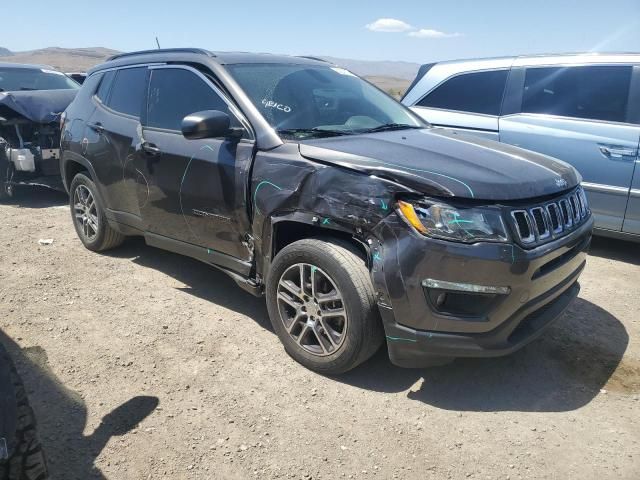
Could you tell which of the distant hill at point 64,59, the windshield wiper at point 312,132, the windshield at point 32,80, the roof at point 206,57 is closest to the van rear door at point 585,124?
the roof at point 206,57

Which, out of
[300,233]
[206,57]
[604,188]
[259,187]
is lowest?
[604,188]

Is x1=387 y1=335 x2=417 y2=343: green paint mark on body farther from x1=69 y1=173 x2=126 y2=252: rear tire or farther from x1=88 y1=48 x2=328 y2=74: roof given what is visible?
x1=69 y1=173 x2=126 y2=252: rear tire

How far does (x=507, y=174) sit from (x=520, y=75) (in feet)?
10.7

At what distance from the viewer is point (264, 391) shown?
2973 mm

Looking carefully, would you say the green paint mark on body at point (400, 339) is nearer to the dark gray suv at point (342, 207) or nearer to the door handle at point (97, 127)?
the dark gray suv at point (342, 207)

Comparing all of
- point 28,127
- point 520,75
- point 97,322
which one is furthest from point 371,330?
point 28,127

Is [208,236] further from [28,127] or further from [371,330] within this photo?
[28,127]

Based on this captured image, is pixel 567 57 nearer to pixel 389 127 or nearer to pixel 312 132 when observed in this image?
pixel 389 127

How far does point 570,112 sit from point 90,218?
477 cm

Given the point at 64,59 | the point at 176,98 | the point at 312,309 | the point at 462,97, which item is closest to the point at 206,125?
the point at 176,98

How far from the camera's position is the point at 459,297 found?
2.60 meters

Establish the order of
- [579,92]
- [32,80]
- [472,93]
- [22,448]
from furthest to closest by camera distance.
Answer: [32,80] → [472,93] → [579,92] → [22,448]

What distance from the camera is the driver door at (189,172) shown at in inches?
133

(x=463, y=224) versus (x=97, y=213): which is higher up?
(x=463, y=224)
